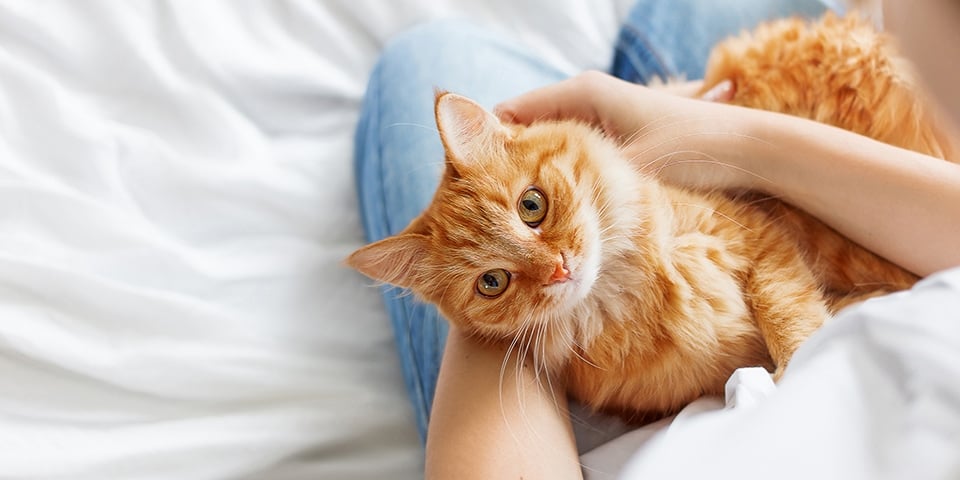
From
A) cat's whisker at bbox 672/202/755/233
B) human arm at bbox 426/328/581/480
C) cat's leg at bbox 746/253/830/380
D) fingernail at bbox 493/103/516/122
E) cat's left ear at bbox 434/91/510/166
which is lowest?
human arm at bbox 426/328/581/480

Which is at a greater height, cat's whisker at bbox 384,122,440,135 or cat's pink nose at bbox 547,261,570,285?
cat's whisker at bbox 384,122,440,135

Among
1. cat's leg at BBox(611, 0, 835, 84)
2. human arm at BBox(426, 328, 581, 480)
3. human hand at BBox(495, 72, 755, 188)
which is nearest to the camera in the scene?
human arm at BBox(426, 328, 581, 480)

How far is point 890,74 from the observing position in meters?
1.26

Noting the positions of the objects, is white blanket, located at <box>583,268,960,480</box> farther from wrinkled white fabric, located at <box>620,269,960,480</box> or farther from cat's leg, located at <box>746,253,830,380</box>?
cat's leg, located at <box>746,253,830,380</box>

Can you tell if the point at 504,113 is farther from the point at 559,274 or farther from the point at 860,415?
the point at 860,415

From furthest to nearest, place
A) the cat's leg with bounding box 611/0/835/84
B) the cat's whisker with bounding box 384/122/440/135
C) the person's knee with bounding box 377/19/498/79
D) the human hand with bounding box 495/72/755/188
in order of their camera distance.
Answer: the cat's leg with bounding box 611/0/835/84, the person's knee with bounding box 377/19/498/79, the cat's whisker with bounding box 384/122/440/135, the human hand with bounding box 495/72/755/188

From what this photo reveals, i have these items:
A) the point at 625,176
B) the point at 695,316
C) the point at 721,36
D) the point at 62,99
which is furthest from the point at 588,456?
the point at 62,99

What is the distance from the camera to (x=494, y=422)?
3.48ft

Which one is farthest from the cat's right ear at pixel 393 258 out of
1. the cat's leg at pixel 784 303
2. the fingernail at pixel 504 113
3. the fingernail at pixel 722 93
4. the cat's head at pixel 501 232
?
the fingernail at pixel 722 93

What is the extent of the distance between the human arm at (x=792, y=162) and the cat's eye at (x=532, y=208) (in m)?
0.21

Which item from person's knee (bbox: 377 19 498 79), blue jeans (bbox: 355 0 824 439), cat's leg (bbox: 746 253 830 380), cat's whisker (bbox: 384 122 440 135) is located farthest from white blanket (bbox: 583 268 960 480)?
person's knee (bbox: 377 19 498 79)

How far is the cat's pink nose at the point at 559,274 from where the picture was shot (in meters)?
1.09

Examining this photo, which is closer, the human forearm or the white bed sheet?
the human forearm

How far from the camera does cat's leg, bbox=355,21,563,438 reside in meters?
1.39
